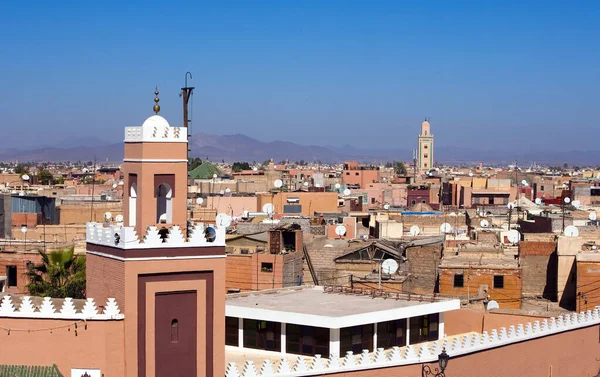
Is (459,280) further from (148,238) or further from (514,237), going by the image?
(148,238)

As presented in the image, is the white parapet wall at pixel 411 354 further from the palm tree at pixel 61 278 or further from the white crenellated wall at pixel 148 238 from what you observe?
the palm tree at pixel 61 278

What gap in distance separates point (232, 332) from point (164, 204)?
431cm

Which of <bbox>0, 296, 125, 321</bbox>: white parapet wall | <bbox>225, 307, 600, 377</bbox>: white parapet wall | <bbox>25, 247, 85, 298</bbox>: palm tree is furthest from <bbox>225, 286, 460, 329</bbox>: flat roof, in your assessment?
<bbox>0, 296, 125, 321</bbox>: white parapet wall

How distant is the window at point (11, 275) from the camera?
30147mm

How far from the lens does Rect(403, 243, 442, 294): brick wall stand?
30.2m

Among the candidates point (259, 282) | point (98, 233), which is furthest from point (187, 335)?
point (259, 282)

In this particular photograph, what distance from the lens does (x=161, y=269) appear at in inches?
630

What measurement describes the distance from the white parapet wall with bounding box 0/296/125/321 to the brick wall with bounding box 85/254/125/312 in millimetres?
162

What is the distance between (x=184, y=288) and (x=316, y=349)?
409 cm

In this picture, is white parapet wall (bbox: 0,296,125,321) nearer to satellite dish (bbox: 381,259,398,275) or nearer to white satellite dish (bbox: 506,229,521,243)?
satellite dish (bbox: 381,259,398,275)

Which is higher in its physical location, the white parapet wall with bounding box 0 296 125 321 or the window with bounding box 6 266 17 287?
the white parapet wall with bounding box 0 296 125 321

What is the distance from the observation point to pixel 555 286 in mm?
31391

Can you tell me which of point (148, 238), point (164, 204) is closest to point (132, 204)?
point (164, 204)

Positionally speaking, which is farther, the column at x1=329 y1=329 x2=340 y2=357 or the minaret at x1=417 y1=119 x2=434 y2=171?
the minaret at x1=417 y1=119 x2=434 y2=171
